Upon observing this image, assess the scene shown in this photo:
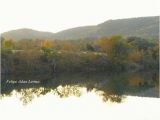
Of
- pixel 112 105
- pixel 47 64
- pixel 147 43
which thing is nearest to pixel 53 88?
pixel 112 105

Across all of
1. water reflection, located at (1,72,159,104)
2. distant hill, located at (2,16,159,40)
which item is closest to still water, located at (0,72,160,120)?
water reflection, located at (1,72,159,104)

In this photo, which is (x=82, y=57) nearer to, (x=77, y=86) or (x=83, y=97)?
(x=77, y=86)

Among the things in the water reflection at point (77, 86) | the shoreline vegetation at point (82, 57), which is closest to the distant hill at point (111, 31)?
the shoreline vegetation at point (82, 57)

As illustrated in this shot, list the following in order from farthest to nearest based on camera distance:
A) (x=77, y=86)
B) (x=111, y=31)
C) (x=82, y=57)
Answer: (x=111, y=31) < (x=82, y=57) < (x=77, y=86)

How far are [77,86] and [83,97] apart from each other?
32.8 feet

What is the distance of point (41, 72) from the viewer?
60438 mm

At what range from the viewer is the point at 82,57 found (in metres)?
68.6

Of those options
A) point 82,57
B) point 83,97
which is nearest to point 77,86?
point 83,97

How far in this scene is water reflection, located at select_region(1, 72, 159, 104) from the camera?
39544mm

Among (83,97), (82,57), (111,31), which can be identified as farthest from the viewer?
(111,31)

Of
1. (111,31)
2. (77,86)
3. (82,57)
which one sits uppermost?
(111,31)

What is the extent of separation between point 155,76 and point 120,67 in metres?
10.1

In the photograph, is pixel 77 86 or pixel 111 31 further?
pixel 111 31

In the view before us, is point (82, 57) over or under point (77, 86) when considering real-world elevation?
over
